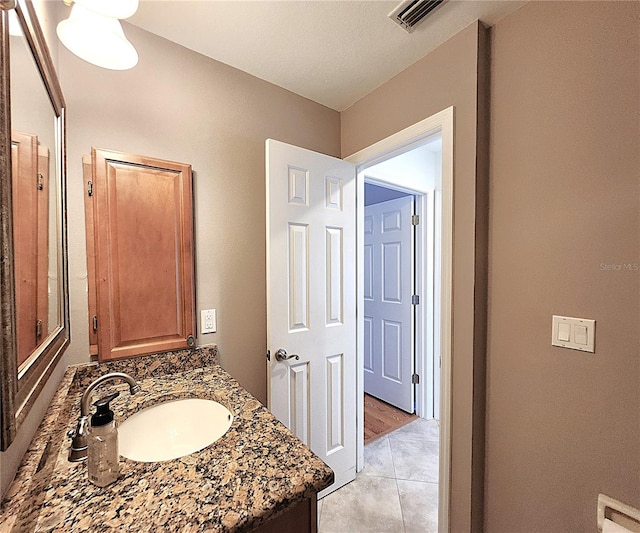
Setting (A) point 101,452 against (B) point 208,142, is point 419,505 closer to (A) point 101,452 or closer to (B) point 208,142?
(A) point 101,452

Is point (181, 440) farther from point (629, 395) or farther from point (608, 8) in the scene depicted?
point (608, 8)

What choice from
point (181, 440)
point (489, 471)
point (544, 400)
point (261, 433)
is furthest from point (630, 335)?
point (181, 440)

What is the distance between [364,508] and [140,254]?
1787 mm

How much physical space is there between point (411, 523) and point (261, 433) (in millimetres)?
1311

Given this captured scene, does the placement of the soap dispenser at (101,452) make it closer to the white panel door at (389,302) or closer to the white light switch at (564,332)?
the white light switch at (564,332)

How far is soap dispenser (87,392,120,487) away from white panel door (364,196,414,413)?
2.34 meters

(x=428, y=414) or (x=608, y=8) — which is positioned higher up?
(x=608, y=8)

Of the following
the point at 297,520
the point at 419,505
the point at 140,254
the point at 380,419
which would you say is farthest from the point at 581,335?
the point at 380,419

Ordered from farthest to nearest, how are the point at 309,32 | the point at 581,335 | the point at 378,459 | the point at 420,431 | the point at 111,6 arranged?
the point at 420,431 → the point at 378,459 → the point at 309,32 → the point at 581,335 → the point at 111,6

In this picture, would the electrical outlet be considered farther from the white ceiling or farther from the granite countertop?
the white ceiling

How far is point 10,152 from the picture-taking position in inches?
20.8

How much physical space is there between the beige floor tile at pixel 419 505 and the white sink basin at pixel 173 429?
4.08 feet

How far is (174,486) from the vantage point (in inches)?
22.9

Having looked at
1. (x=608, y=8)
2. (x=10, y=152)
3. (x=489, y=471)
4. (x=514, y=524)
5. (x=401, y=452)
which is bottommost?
(x=401, y=452)
